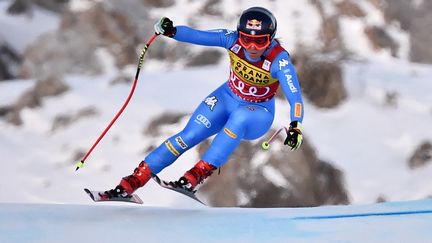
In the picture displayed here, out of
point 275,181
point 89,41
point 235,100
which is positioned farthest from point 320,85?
point 235,100

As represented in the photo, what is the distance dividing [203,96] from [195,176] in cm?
623

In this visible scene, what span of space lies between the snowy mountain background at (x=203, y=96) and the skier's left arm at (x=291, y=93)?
4719 millimetres

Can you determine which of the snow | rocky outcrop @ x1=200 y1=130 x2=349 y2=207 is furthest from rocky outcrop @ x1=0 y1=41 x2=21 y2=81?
rocky outcrop @ x1=200 y1=130 x2=349 y2=207

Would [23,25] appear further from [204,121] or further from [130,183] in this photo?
[130,183]

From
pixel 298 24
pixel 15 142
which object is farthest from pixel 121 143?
pixel 298 24

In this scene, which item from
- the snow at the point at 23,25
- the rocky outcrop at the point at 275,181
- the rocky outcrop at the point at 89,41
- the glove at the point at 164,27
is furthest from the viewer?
the snow at the point at 23,25

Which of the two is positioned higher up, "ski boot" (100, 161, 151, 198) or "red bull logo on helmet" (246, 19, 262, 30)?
"red bull logo on helmet" (246, 19, 262, 30)

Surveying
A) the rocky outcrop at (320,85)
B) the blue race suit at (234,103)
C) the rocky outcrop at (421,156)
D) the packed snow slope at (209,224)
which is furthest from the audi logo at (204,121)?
the rocky outcrop at (320,85)

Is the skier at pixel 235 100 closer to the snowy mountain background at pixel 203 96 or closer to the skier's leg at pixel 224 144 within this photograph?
the skier's leg at pixel 224 144

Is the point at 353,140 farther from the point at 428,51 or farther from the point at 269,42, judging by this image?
the point at 269,42

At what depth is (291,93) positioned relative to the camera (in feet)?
13.1

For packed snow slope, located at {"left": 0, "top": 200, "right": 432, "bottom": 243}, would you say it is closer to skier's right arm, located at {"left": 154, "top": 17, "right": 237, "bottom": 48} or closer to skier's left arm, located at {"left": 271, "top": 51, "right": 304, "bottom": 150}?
skier's left arm, located at {"left": 271, "top": 51, "right": 304, "bottom": 150}

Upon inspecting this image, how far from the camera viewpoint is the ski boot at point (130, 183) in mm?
→ 3948

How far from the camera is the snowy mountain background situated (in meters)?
9.26
